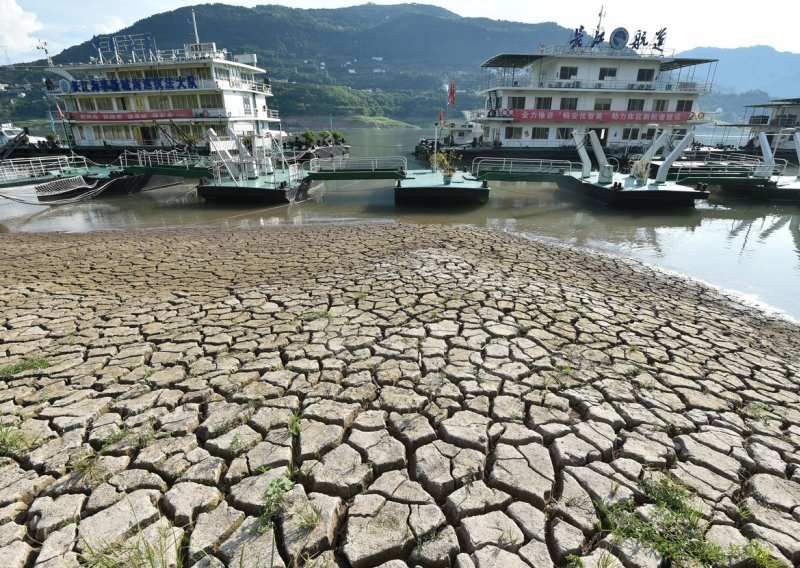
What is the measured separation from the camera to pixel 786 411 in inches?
172

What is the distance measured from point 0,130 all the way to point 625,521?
1656 inches

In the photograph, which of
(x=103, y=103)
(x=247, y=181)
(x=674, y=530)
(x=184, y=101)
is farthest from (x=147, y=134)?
(x=674, y=530)

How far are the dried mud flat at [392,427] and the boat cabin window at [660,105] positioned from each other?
1143 inches

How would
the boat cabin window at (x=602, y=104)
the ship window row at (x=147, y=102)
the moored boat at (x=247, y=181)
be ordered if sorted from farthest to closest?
the boat cabin window at (x=602, y=104)
the ship window row at (x=147, y=102)
the moored boat at (x=247, y=181)

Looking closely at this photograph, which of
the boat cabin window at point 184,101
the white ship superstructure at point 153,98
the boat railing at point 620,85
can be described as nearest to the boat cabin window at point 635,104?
the boat railing at point 620,85

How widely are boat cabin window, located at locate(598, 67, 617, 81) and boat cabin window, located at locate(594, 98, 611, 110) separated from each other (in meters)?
1.36

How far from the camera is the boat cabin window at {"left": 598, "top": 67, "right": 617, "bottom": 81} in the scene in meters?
29.5

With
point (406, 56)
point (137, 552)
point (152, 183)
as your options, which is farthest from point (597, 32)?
point (406, 56)

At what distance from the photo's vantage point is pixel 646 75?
3009cm

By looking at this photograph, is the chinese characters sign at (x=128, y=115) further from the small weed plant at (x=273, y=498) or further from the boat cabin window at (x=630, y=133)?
the boat cabin window at (x=630, y=133)

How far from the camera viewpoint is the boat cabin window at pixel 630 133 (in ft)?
101

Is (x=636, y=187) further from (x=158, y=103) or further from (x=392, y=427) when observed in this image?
(x=158, y=103)

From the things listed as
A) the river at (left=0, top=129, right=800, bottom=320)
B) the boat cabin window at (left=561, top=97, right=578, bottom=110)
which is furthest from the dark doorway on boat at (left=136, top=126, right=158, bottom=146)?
the boat cabin window at (left=561, top=97, right=578, bottom=110)

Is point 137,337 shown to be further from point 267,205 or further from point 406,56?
point 406,56
